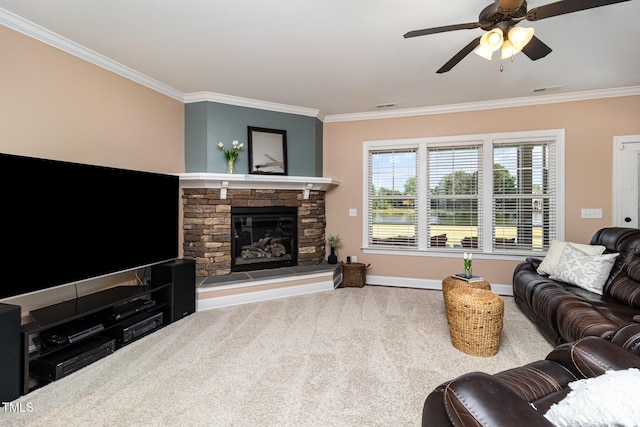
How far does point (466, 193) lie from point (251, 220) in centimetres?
303

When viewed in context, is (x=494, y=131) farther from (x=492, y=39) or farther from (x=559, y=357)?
(x=559, y=357)

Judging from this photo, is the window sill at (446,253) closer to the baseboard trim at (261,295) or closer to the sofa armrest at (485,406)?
the baseboard trim at (261,295)

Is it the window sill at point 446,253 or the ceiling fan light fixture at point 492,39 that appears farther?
the window sill at point 446,253

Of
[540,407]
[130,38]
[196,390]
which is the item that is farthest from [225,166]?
[540,407]

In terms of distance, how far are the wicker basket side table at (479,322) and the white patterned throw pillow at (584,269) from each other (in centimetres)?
91

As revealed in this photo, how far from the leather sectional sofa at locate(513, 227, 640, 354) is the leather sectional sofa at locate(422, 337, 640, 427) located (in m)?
0.79

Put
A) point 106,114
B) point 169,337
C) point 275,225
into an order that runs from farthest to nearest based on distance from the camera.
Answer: point 275,225, point 106,114, point 169,337

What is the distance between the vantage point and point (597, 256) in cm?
279

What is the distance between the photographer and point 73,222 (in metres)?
2.38

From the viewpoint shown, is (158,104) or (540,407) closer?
(540,407)

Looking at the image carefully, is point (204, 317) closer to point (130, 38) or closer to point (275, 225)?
point (275, 225)

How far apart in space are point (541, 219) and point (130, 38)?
16.4 feet

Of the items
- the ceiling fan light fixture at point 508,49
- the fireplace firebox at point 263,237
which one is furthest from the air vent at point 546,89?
the fireplace firebox at point 263,237

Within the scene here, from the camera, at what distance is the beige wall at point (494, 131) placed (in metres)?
3.83
